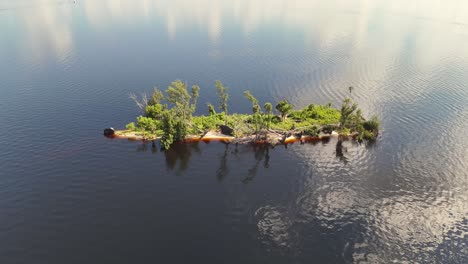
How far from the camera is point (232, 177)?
82.9 m

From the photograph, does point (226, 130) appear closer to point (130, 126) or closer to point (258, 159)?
point (258, 159)

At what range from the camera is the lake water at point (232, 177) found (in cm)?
6250

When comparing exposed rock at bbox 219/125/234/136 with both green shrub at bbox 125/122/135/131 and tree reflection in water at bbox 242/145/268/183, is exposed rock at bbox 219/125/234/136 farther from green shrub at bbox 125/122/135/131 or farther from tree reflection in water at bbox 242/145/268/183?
green shrub at bbox 125/122/135/131

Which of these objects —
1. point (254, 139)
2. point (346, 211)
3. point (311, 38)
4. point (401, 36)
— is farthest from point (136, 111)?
point (401, 36)

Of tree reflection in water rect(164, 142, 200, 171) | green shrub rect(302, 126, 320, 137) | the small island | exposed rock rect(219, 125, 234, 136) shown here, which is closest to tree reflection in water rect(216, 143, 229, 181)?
exposed rock rect(219, 125, 234, 136)

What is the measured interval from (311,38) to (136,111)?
12320 cm

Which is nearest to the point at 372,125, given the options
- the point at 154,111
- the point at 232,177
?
the point at 232,177

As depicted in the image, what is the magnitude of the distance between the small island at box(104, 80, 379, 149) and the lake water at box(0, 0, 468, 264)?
4.13 metres

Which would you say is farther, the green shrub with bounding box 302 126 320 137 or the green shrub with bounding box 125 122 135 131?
the green shrub with bounding box 125 122 135 131

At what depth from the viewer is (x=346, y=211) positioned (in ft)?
234

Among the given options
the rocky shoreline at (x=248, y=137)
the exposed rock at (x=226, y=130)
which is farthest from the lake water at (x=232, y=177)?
the exposed rock at (x=226, y=130)

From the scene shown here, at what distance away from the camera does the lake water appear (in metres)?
62.5

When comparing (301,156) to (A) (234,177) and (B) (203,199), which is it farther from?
(B) (203,199)

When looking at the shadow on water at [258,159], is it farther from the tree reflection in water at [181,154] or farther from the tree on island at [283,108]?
the tree reflection in water at [181,154]
